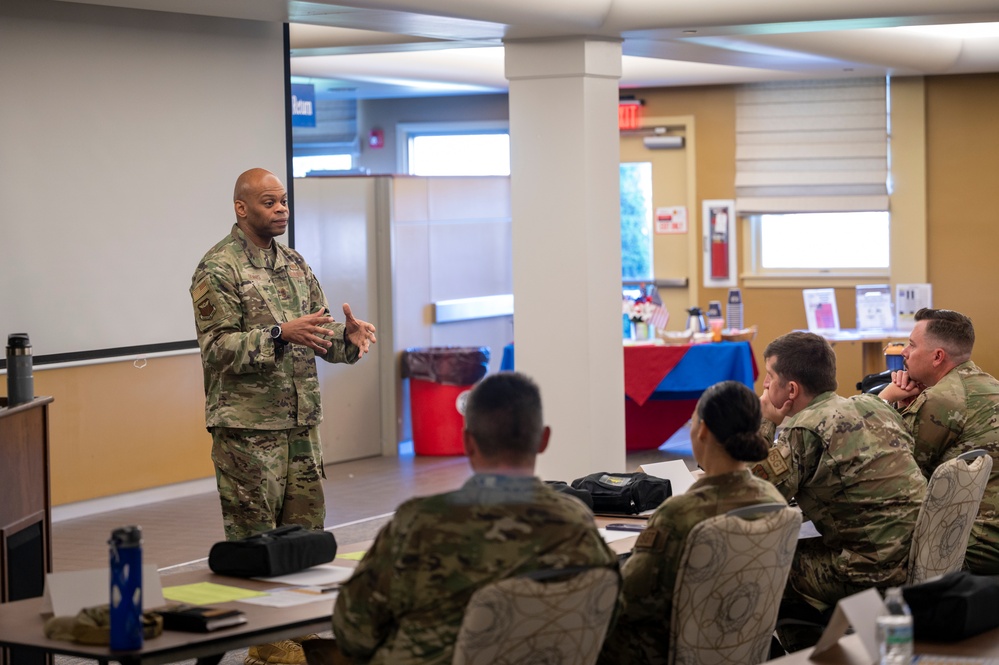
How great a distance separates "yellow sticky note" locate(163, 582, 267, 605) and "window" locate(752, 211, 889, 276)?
9.64 metres

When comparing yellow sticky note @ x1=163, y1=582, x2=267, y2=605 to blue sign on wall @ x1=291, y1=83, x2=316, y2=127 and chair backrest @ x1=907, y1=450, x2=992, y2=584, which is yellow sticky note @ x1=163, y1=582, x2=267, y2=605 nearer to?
chair backrest @ x1=907, y1=450, x2=992, y2=584

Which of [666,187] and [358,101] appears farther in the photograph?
[358,101]

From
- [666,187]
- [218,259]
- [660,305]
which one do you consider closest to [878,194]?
[666,187]

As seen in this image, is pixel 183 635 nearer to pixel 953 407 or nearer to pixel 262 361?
pixel 262 361

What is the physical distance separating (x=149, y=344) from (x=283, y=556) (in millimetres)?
5172

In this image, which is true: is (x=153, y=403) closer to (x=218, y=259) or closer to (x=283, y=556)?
(x=218, y=259)

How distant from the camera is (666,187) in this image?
12.4 metres

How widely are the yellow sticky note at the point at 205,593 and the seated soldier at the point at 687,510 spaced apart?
2.82 ft

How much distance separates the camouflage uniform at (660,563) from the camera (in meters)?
3.09

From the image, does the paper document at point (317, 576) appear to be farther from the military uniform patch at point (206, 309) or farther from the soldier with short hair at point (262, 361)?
the military uniform patch at point (206, 309)

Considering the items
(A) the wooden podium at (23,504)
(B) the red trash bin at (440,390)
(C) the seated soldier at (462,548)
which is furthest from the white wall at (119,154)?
(C) the seated soldier at (462,548)

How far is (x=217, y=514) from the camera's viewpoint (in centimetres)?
809

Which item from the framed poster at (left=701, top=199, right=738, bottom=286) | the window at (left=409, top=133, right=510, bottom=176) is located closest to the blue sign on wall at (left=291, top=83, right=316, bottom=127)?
the window at (left=409, top=133, right=510, bottom=176)

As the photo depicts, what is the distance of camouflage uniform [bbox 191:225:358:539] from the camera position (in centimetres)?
458
